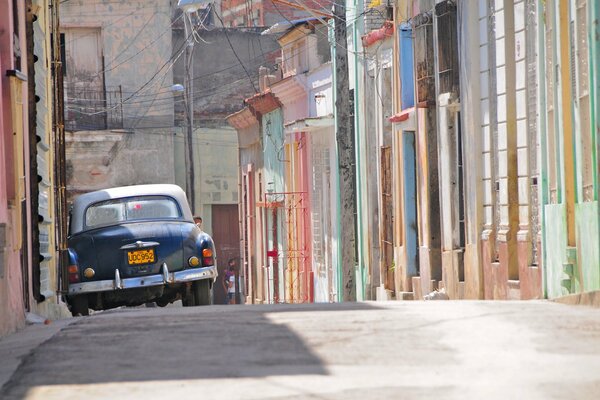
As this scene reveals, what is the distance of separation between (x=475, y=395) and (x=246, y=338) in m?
2.97

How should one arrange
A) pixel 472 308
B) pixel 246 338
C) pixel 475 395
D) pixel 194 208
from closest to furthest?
pixel 475 395, pixel 246 338, pixel 472 308, pixel 194 208

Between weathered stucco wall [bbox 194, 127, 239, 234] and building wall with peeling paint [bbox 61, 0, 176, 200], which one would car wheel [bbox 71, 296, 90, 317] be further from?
weathered stucco wall [bbox 194, 127, 239, 234]

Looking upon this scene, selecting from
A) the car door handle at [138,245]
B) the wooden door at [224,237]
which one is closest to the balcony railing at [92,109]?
the wooden door at [224,237]

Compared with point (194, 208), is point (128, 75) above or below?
above

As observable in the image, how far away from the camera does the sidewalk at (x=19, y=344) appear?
918cm

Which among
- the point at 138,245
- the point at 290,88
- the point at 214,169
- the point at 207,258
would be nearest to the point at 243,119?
the point at 214,169

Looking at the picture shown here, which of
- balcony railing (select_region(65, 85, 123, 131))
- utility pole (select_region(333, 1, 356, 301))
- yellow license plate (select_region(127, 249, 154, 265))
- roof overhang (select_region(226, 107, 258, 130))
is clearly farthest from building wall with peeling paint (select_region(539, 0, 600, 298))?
balcony railing (select_region(65, 85, 123, 131))

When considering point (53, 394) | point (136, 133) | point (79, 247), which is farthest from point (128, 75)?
point (53, 394)

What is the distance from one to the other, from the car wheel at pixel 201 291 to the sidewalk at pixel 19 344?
7.02 meters

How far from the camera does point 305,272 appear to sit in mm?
36719

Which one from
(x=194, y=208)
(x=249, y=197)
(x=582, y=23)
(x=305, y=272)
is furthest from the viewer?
(x=194, y=208)

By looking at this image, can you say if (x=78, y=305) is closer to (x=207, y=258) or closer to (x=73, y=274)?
(x=73, y=274)

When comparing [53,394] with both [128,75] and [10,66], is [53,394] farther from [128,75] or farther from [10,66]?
[128,75]

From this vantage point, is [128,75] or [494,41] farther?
[128,75]
